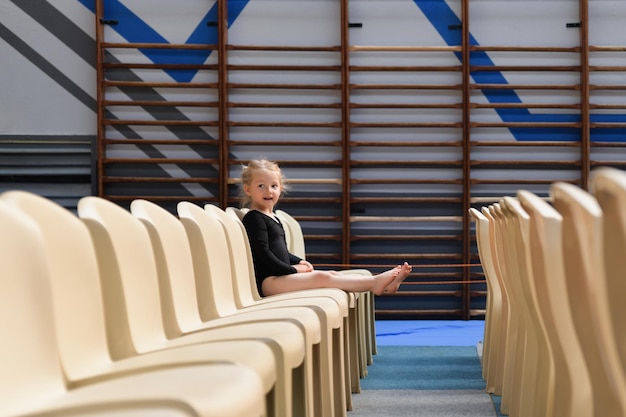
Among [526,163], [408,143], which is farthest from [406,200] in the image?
[526,163]

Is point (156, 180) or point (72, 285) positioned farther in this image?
point (156, 180)

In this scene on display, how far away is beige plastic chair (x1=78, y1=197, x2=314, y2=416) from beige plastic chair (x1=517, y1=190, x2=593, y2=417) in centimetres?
56

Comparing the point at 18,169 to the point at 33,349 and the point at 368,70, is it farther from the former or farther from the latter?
the point at 33,349

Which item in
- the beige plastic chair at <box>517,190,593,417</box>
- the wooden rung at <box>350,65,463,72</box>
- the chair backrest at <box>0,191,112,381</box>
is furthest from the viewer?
the wooden rung at <box>350,65,463,72</box>

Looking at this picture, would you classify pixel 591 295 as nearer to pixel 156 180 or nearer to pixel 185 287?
pixel 185 287

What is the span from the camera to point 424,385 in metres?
4.23

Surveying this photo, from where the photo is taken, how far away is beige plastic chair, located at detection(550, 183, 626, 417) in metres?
1.24

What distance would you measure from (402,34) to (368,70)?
0.42 meters

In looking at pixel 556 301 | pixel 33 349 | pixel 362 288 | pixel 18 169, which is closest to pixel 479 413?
pixel 362 288

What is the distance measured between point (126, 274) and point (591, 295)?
3.98 ft

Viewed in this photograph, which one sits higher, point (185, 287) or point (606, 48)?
point (606, 48)

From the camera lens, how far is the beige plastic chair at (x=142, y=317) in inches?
78.7

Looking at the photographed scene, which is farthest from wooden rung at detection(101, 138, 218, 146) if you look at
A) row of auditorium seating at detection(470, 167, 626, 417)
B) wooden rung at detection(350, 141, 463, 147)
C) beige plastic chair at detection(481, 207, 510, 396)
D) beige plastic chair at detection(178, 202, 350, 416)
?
row of auditorium seating at detection(470, 167, 626, 417)

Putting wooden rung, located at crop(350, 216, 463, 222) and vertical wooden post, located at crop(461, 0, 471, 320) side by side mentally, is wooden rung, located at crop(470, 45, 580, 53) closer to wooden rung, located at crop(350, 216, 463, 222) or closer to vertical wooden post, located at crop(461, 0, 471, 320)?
vertical wooden post, located at crop(461, 0, 471, 320)
